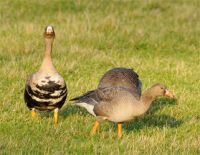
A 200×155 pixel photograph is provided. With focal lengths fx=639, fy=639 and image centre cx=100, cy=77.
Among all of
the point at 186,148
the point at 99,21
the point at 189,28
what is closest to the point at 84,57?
the point at 99,21

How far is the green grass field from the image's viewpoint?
834 cm

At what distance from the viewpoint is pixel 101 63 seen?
1411 cm

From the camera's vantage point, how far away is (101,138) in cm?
→ 856

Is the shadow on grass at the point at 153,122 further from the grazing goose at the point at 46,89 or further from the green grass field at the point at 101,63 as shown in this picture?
the grazing goose at the point at 46,89

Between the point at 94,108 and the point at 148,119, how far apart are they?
1652mm

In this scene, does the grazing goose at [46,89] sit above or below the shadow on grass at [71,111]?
above

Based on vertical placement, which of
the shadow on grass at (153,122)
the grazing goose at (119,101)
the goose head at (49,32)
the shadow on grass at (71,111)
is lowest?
the shadow on grass at (153,122)

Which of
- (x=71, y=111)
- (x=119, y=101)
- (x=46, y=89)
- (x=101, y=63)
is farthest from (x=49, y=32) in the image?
(x=101, y=63)

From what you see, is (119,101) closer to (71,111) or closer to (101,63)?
(71,111)

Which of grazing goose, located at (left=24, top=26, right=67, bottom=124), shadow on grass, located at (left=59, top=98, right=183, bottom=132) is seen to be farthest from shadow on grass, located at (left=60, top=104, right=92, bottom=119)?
grazing goose, located at (left=24, top=26, right=67, bottom=124)

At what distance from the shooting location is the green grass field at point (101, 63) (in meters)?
8.34

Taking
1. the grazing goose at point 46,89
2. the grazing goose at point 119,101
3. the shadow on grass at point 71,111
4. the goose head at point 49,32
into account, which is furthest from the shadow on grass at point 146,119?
the goose head at point 49,32

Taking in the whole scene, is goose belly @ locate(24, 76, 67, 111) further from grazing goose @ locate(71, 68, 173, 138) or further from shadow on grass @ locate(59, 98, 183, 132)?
shadow on grass @ locate(59, 98, 183, 132)

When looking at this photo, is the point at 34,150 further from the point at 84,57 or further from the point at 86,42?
the point at 86,42
